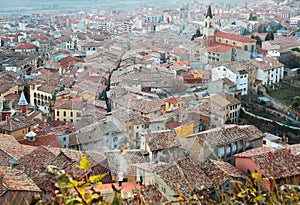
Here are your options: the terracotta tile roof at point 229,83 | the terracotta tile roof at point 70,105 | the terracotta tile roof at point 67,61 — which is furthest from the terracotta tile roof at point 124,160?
the terracotta tile roof at point 67,61

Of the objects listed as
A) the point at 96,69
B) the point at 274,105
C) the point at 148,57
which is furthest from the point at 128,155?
the point at 148,57

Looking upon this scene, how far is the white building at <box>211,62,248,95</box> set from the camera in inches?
419

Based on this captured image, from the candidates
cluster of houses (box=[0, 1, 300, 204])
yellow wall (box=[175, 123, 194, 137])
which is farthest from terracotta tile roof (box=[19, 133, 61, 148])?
yellow wall (box=[175, 123, 194, 137])

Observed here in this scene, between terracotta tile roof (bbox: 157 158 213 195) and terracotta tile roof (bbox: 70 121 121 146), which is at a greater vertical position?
terracotta tile roof (bbox: 157 158 213 195)

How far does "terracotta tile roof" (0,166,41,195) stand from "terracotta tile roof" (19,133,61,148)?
1.94 m

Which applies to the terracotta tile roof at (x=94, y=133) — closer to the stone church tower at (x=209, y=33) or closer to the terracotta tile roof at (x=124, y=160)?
the terracotta tile roof at (x=124, y=160)

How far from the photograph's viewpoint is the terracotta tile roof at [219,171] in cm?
503

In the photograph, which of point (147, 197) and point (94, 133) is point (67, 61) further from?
point (147, 197)

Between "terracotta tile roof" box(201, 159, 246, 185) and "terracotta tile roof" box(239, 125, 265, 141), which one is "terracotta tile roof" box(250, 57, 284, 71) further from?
"terracotta tile roof" box(201, 159, 246, 185)

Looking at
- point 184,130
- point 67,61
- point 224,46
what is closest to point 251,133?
point 184,130

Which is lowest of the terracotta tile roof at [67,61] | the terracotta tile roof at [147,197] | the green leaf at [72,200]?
the terracotta tile roof at [67,61]

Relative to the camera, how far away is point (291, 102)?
971cm

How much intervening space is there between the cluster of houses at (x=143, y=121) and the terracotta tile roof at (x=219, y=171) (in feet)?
0.06

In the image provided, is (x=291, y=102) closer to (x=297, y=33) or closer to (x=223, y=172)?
(x=223, y=172)
